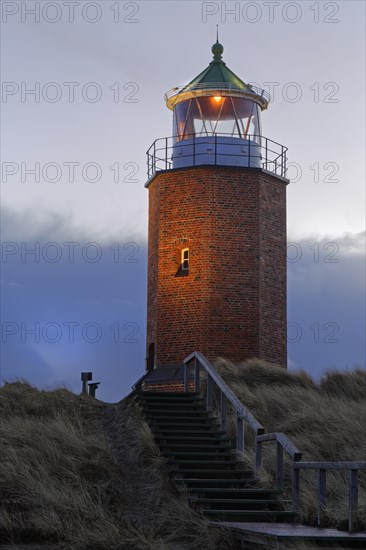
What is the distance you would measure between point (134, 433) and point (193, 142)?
37.7 feet

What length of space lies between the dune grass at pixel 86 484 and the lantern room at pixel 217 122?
999 centimetres

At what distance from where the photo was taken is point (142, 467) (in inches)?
529

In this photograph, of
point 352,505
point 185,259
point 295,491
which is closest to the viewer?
point 352,505

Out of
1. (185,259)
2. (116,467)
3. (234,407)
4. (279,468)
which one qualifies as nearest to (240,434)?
(234,407)

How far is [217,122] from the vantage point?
80.5 feet

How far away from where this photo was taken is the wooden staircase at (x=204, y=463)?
1148 cm

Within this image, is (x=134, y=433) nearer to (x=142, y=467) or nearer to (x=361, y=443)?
(x=142, y=467)

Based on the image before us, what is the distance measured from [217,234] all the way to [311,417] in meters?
8.77

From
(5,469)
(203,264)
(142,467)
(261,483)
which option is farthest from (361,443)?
(203,264)

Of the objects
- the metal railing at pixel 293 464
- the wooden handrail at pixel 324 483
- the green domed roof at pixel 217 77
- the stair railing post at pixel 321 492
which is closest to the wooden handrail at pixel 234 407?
the metal railing at pixel 293 464

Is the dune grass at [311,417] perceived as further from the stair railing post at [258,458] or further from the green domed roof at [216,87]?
the green domed roof at [216,87]

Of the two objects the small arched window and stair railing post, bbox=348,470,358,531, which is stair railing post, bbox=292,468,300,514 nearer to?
stair railing post, bbox=348,470,358,531

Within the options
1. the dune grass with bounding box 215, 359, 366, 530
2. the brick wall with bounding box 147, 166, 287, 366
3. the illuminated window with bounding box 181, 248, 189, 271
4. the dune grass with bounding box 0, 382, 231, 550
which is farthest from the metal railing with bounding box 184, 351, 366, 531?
the illuminated window with bounding box 181, 248, 189, 271

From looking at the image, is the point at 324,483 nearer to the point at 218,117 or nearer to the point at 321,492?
the point at 321,492
